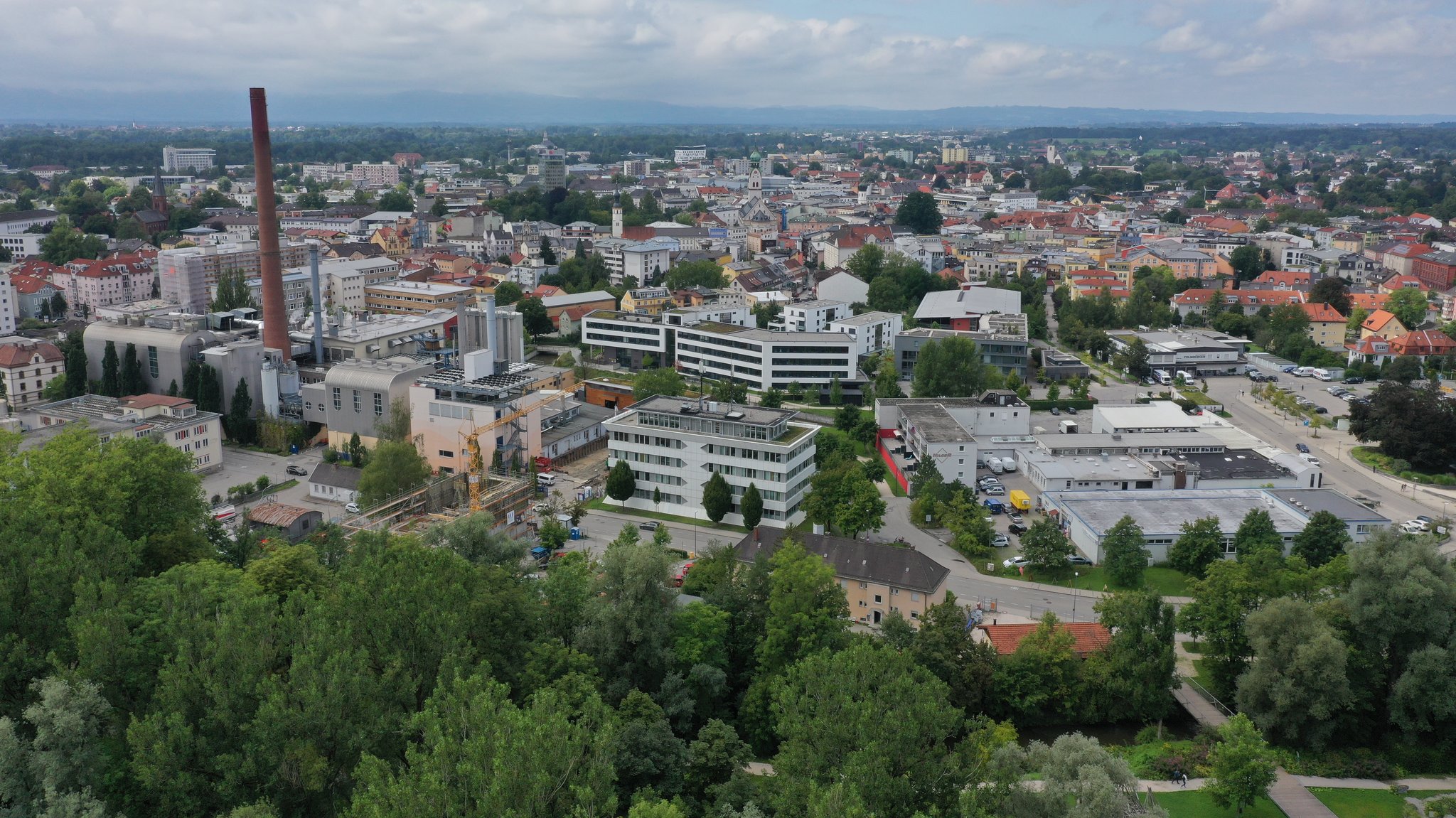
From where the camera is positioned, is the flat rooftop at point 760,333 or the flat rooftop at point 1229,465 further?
the flat rooftop at point 760,333

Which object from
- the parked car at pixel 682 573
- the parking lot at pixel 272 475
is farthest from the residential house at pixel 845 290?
the parked car at pixel 682 573

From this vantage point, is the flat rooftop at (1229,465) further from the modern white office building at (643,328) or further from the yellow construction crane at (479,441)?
the modern white office building at (643,328)

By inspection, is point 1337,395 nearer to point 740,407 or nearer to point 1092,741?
point 740,407

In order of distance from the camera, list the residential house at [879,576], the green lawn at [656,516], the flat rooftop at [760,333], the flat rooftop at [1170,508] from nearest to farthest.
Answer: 1. the residential house at [879,576]
2. the flat rooftop at [1170,508]
3. the green lawn at [656,516]
4. the flat rooftop at [760,333]

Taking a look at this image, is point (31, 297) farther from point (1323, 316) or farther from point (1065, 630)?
point (1323, 316)

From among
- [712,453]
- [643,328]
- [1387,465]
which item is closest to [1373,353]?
[1387,465]
